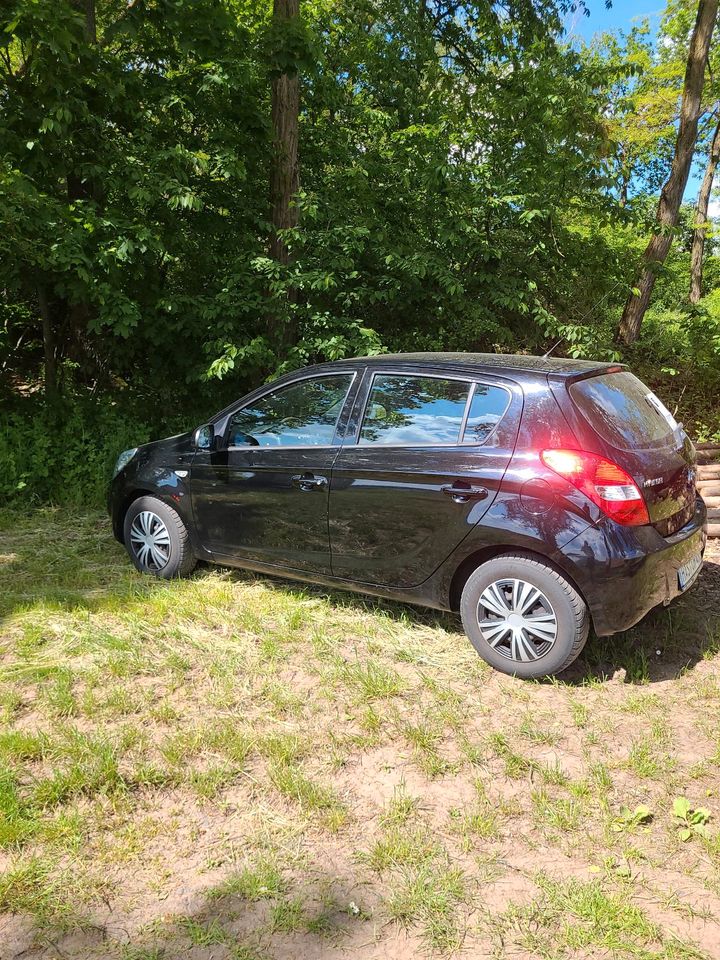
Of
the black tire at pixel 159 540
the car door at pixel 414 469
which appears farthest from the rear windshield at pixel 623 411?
the black tire at pixel 159 540

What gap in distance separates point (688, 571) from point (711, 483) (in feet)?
12.7

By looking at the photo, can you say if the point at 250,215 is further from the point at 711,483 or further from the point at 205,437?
the point at 711,483

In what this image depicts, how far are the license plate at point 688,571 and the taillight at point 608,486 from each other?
454 mm

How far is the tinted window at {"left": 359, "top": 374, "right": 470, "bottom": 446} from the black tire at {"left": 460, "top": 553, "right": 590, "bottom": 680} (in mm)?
766

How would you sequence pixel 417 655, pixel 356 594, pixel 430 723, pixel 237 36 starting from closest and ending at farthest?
pixel 430 723, pixel 417 655, pixel 356 594, pixel 237 36

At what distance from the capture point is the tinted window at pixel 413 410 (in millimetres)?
4012

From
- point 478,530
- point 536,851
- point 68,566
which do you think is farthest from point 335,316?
point 536,851

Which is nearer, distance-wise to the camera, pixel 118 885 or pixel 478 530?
pixel 118 885

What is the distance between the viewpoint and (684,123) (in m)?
10.7

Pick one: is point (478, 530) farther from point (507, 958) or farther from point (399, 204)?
point (399, 204)

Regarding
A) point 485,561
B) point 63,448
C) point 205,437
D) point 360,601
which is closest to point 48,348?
point 63,448

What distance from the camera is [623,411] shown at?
3.91 metres

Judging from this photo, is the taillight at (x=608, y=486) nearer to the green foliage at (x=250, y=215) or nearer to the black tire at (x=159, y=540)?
the black tire at (x=159, y=540)

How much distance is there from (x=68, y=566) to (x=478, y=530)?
11.4ft
